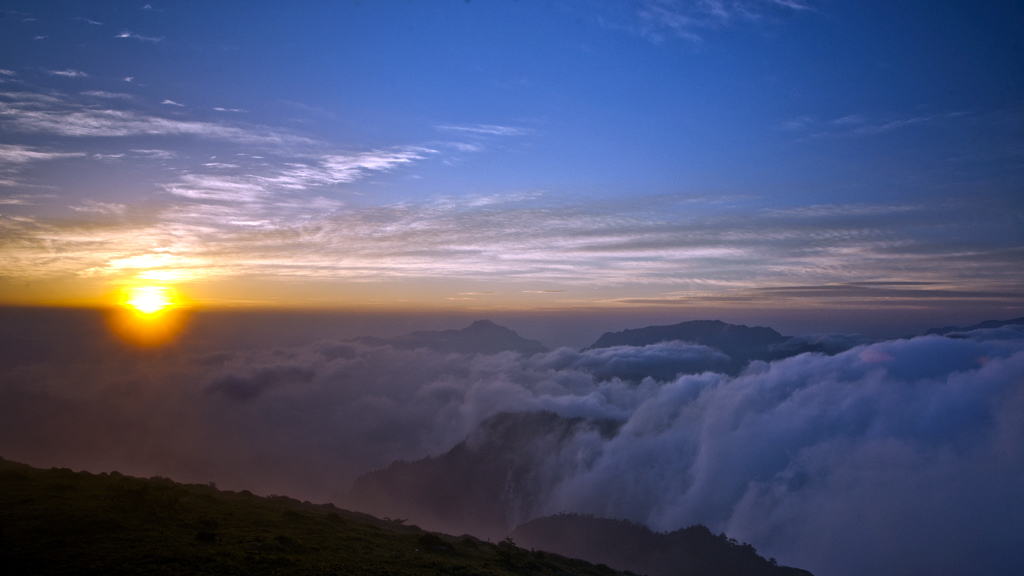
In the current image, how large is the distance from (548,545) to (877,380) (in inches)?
5024

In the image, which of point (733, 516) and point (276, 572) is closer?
point (276, 572)

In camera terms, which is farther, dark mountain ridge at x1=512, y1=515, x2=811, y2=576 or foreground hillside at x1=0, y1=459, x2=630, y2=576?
dark mountain ridge at x1=512, y1=515, x2=811, y2=576

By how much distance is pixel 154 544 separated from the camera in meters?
19.8

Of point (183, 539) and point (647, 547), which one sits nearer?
point (183, 539)

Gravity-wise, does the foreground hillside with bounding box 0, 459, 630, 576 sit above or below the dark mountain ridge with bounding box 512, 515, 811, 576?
above

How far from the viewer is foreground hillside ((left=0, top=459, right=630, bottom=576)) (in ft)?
58.3

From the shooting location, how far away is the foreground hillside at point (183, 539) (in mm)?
17766

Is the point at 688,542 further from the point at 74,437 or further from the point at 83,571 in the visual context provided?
the point at 74,437

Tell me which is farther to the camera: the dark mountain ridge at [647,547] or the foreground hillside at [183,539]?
the dark mountain ridge at [647,547]

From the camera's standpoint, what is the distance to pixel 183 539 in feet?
69.3

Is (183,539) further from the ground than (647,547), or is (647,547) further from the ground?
(183,539)

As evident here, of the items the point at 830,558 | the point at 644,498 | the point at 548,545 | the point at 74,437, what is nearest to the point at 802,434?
the point at 830,558

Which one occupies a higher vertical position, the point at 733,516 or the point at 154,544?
the point at 154,544

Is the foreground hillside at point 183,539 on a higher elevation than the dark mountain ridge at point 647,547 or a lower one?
higher
